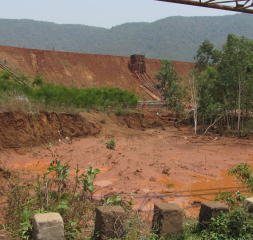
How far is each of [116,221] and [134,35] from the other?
15303 centimetres

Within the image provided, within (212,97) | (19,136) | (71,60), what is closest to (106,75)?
(71,60)

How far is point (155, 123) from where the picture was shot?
2234 cm

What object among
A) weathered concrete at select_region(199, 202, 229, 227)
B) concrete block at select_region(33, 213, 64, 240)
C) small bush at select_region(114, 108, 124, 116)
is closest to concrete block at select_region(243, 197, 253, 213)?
weathered concrete at select_region(199, 202, 229, 227)

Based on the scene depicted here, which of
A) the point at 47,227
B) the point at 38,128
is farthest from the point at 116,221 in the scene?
the point at 38,128

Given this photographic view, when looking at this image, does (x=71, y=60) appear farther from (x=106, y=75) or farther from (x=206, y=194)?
(x=206, y=194)

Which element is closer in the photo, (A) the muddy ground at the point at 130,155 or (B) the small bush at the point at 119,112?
(A) the muddy ground at the point at 130,155

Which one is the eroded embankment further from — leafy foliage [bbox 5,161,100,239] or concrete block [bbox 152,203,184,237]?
concrete block [bbox 152,203,184,237]

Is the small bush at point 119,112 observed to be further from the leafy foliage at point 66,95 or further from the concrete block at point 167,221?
the concrete block at point 167,221

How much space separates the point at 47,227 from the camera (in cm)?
356

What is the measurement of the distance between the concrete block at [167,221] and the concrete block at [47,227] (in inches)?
57.9

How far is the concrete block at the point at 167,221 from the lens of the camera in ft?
14.3

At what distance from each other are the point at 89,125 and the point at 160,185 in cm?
816

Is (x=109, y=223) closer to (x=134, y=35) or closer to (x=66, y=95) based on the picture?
(x=66, y=95)

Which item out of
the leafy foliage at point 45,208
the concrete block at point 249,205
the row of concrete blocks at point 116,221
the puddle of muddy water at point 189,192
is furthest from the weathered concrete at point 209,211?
the puddle of muddy water at point 189,192
